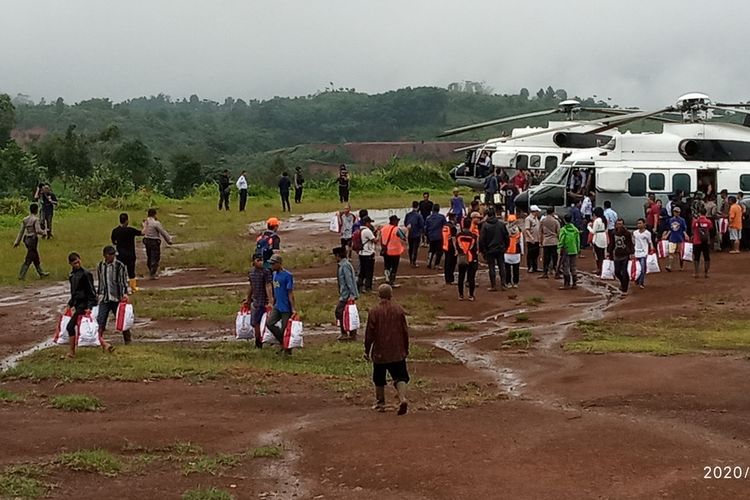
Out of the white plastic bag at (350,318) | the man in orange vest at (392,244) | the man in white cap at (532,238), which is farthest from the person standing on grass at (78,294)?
the man in white cap at (532,238)

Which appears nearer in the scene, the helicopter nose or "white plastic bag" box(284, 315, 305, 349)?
"white plastic bag" box(284, 315, 305, 349)

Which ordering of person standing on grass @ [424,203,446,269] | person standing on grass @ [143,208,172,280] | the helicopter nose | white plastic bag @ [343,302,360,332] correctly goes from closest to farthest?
white plastic bag @ [343,302,360,332] < person standing on grass @ [143,208,172,280] < person standing on grass @ [424,203,446,269] < the helicopter nose

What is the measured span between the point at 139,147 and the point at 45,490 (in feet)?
147

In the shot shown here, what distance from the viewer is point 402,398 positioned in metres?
10.2

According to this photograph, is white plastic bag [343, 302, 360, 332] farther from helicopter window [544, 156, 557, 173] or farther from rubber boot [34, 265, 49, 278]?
helicopter window [544, 156, 557, 173]

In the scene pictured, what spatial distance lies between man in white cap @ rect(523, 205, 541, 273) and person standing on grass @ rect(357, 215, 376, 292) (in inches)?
146

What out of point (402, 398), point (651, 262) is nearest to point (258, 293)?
point (402, 398)

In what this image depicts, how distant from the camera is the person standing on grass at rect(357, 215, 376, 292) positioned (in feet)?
57.2

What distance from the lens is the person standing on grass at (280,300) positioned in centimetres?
1286

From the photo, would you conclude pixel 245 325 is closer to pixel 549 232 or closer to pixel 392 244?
pixel 392 244

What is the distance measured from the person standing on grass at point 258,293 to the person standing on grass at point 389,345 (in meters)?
3.14

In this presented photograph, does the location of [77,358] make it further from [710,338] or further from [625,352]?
[710,338]

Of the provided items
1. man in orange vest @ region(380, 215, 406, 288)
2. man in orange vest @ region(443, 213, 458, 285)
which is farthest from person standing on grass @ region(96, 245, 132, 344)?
man in orange vest @ region(443, 213, 458, 285)

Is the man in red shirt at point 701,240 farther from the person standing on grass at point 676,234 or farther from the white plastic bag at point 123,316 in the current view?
the white plastic bag at point 123,316
